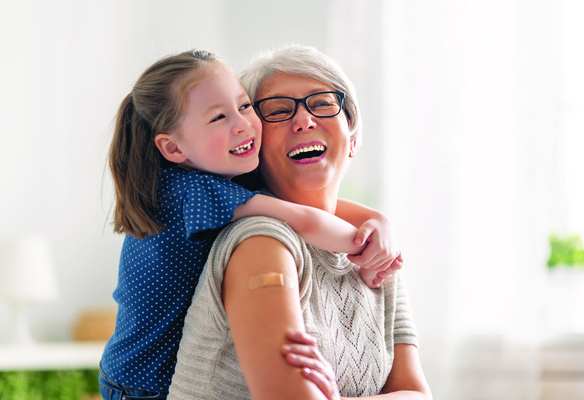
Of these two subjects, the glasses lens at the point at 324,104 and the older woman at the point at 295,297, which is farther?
the glasses lens at the point at 324,104

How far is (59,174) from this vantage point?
11.1ft

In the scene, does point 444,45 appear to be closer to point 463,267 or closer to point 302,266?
point 463,267

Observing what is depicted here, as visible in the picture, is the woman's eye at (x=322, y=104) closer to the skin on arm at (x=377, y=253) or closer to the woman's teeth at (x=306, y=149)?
the woman's teeth at (x=306, y=149)

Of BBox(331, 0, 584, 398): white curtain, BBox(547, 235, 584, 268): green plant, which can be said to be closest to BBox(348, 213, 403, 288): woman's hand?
BBox(331, 0, 584, 398): white curtain

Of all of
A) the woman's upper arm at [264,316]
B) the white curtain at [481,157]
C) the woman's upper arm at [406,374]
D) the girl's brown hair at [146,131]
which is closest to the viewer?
the woman's upper arm at [264,316]

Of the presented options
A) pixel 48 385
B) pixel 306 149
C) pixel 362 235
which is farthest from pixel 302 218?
pixel 48 385

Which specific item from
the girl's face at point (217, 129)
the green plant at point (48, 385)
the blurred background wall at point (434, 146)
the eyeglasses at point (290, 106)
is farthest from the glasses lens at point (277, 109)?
the green plant at point (48, 385)

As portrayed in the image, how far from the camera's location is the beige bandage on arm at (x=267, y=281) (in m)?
0.83

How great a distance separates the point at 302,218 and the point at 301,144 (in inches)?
10.1

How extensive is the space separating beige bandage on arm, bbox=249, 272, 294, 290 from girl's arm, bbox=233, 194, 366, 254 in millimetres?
170

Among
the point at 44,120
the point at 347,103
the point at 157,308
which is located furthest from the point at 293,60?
the point at 44,120

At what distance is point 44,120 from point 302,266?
2947 millimetres

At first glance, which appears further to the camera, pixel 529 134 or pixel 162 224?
pixel 529 134

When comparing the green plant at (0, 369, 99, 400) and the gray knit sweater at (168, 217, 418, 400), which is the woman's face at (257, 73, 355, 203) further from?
the green plant at (0, 369, 99, 400)
